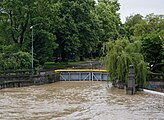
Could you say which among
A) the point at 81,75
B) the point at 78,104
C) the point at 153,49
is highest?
the point at 153,49

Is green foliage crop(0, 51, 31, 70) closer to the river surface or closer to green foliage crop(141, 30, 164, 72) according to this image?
the river surface

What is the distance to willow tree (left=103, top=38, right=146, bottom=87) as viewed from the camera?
122 ft

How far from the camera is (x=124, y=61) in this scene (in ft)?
126

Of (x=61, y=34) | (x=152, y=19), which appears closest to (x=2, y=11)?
(x=61, y=34)

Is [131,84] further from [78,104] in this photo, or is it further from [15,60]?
[15,60]

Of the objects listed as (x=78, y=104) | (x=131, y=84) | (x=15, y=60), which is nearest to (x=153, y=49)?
(x=131, y=84)

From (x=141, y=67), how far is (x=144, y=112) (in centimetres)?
1200

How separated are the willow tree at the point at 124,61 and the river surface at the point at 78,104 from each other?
1673 mm

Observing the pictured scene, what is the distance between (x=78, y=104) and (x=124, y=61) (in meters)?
10.3

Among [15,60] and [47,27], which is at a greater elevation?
[47,27]

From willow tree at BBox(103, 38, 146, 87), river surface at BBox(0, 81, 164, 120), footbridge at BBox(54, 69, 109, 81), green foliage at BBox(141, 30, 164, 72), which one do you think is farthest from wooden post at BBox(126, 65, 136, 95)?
footbridge at BBox(54, 69, 109, 81)

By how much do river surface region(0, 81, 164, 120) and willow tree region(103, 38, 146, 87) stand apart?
1673 mm

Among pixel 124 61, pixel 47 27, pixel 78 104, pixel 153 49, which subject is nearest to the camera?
pixel 78 104

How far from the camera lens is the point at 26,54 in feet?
160
